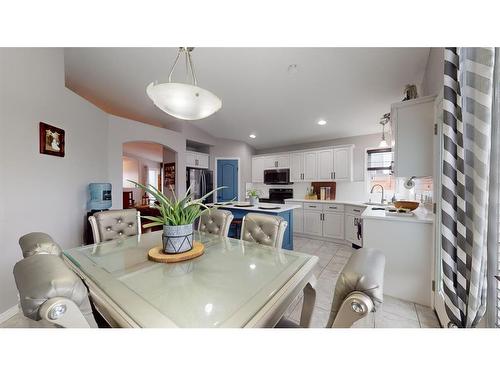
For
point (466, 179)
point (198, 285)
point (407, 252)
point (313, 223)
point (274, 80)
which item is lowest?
point (313, 223)

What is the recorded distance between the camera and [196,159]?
5098mm

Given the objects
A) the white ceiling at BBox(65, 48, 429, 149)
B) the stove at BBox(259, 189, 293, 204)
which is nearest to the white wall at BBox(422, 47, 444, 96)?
the white ceiling at BBox(65, 48, 429, 149)

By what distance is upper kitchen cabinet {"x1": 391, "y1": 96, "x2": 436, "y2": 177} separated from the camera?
1794 millimetres

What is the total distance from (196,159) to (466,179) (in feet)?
16.1

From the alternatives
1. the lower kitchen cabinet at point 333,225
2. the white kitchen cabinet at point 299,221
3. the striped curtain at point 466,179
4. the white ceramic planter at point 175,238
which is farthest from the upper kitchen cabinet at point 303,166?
the white ceramic planter at point 175,238

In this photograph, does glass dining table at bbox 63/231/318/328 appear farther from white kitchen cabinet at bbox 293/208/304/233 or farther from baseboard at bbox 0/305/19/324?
white kitchen cabinet at bbox 293/208/304/233

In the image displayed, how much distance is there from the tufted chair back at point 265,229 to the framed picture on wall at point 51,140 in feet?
7.69

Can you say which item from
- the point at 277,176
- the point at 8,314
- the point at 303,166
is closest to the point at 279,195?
the point at 277,176

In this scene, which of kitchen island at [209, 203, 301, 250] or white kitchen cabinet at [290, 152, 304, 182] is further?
white kitchen cabinet at [290, 152, 304, 182]

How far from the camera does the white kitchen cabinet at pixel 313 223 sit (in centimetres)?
422

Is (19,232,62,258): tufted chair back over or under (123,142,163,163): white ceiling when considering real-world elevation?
under

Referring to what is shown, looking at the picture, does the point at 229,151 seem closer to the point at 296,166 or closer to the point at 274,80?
the point at 296,166

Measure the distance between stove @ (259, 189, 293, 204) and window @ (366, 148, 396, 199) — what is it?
75.1 inches
